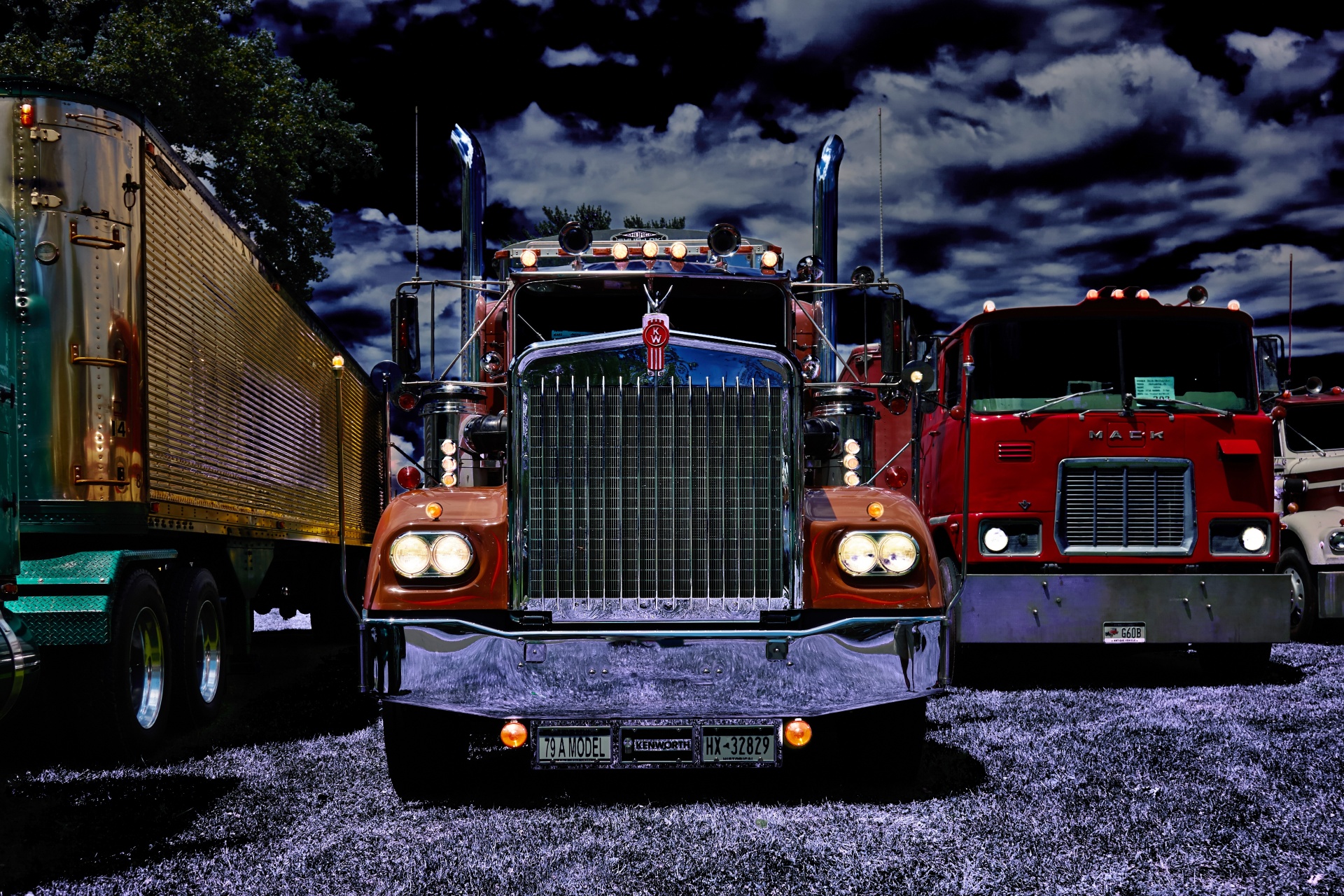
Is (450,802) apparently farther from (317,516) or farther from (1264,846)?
(317,516)

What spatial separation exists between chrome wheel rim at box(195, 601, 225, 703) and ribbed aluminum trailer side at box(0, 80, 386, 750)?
0.05 feet

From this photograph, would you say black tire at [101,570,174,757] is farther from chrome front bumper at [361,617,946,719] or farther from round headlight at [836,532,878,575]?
round headlight at [836,532,878,575]

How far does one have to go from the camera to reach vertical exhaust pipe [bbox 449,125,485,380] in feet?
21.1

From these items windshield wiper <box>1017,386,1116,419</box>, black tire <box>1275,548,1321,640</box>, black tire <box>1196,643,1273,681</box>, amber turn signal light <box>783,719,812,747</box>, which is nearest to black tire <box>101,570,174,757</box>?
amber turn signal light <box>783,719,812,747</box>

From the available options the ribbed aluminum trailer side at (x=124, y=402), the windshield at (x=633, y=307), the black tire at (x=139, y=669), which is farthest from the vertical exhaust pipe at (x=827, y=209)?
the black tire at (x=139, y=669)

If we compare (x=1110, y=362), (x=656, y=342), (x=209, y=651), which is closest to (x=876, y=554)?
(x=656, y=342)

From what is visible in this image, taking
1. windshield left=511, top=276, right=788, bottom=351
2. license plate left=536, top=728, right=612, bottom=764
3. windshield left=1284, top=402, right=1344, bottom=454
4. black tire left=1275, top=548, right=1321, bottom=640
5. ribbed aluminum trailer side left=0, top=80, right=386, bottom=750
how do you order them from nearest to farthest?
license plate left=536, top=728, right=612, bottom=764, ribbed aluminum trailer side left=0, top=80, right=386, bottom=750, windshield left=511, top=276, right=788, bottom=351, black tire left=1275, top=548, right=1321, bottom=640, windshield left=1284, top=402, right=1344, bottom=454

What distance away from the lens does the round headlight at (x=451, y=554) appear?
4.83 m

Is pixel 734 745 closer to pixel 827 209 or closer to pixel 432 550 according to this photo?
pixel 432 550

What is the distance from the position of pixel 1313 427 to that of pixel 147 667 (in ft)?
36.3

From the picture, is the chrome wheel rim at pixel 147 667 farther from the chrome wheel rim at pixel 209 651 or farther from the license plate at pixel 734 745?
the license plate at pixel 734 745

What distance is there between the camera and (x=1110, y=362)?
8.61 meters

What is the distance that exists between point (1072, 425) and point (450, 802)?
17.9ft

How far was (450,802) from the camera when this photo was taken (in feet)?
16.8
